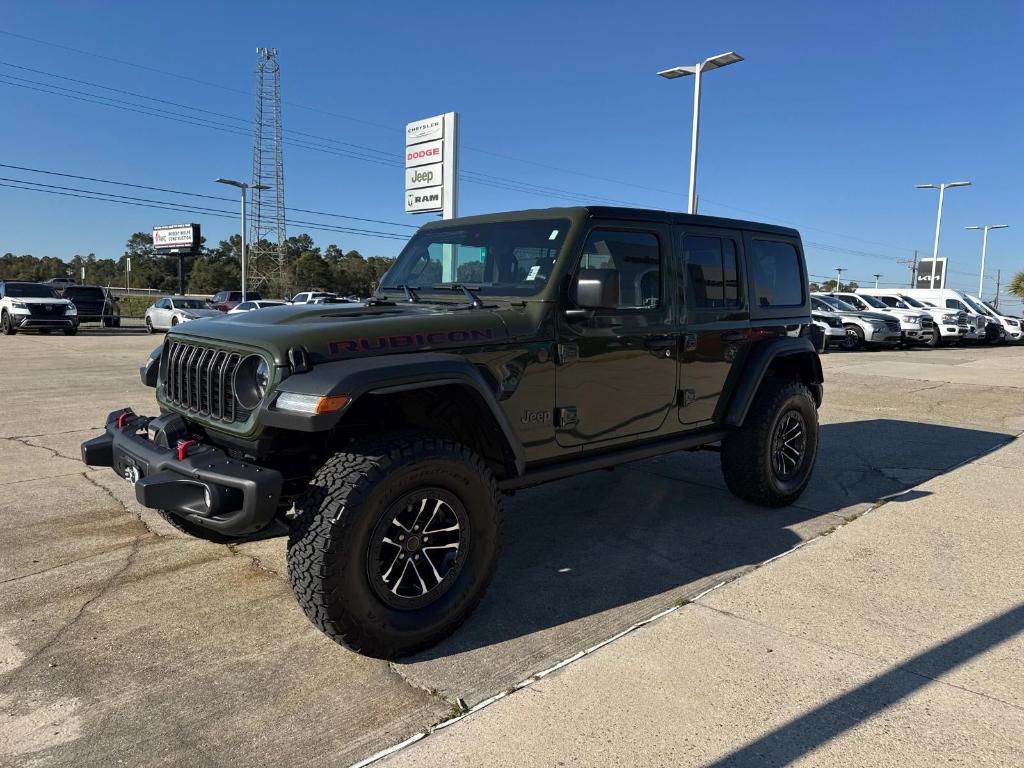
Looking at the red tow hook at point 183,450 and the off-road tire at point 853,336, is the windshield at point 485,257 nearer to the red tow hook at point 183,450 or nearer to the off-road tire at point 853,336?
the red tow hook at point 183,450

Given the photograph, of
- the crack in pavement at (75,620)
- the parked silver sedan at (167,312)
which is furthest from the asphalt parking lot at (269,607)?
the parked silver sedan at (167,312)

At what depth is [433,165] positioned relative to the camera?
19.9 meters

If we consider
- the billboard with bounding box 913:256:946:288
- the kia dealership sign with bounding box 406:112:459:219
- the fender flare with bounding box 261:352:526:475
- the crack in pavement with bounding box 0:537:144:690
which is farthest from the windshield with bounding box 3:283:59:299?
the billboard with bounding box 913:256:946:288

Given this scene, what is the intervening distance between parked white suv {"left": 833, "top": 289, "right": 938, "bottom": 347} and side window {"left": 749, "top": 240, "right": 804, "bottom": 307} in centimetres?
1830

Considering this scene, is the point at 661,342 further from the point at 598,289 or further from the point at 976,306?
the point at 976,306

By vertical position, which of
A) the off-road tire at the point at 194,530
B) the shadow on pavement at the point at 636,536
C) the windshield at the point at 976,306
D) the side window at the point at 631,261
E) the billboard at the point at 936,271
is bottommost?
the shadow on pavement at the point at 636,536

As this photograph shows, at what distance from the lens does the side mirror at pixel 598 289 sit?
328 centimetres

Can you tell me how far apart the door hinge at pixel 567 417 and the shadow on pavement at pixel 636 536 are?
57 centimetres

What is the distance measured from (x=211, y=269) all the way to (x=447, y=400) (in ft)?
266

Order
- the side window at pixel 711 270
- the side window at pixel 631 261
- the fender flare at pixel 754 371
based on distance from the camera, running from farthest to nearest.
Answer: the fender flare at pixel 754 371 < the side window at pixel 711 270 < the side window at pixel 631 261

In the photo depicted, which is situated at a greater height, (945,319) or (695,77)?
(695,77)

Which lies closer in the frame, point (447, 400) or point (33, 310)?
point (447, 400)

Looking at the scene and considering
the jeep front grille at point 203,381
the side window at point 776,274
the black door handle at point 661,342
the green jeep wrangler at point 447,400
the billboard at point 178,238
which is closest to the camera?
the green jeep wrangler at point 447,400

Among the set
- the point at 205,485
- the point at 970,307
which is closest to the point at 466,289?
the point at 205,485
